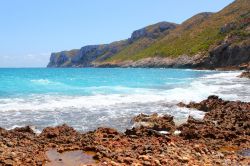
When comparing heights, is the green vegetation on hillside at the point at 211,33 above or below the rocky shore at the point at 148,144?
above

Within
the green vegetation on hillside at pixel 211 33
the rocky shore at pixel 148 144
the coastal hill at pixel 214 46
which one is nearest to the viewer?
the rocky shore at pixel 148 144

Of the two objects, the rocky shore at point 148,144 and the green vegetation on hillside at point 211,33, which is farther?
the green vegetation on hillside at point 211,33

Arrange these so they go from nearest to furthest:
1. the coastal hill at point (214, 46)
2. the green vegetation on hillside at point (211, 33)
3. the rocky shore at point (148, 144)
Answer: the rocky shore at point (148, 144) < the coastal hill at point (214, 46) < the green vegetation on hillside at point (211, 33)

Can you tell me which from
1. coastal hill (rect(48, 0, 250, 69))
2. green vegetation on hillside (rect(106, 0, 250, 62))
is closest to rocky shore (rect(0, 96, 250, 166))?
coastal hill (rect(48, 0, 250, 69))

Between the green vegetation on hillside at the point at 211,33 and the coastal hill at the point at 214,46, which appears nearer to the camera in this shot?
the coastal hill at the point at 214,46

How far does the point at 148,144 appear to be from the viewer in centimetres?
1530

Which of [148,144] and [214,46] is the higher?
[214,46]

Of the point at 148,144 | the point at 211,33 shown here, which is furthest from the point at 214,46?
the point at 148,144

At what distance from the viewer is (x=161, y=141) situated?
1584cm

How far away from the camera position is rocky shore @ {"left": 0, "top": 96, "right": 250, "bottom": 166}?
1313cm

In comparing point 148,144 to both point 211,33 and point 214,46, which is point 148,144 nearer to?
point 214,46

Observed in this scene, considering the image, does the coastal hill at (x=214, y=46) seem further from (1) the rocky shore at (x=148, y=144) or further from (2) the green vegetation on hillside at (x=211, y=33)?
(1) the rocky shore at (x=148, y=144)

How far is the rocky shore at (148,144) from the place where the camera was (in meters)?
13.1

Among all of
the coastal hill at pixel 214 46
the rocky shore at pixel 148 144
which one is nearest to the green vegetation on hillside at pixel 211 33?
the coastal hill at pixel 214 46
